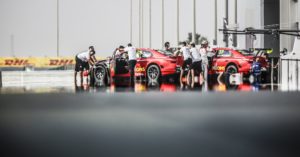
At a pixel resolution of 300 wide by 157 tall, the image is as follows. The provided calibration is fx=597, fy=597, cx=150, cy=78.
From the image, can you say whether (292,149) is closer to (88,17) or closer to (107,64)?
(88,17)

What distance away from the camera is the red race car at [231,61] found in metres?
16.3

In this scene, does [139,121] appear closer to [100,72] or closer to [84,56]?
[84,56]

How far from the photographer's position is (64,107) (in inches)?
177

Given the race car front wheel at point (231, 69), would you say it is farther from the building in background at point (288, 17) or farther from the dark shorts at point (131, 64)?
the building in background at point (288, 17)

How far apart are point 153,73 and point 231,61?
297 cm

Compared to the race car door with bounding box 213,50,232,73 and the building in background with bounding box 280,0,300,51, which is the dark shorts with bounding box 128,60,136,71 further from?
the building in background with bounding box 280,0,300,51

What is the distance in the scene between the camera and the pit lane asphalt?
178 inches

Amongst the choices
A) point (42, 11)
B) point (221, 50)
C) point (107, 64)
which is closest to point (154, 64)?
point (107, 64)

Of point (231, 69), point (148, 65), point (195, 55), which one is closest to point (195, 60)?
point (195, 55)

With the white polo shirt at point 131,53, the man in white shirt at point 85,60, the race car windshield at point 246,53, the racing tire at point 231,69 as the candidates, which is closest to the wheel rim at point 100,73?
the man in white shirt at point 85,60

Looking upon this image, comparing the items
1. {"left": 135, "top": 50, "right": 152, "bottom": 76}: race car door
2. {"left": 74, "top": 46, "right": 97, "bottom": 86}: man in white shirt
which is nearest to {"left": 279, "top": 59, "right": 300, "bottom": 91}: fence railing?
{"left": 135, "top": 50, "right": 152, "bottom": 76}: race car door

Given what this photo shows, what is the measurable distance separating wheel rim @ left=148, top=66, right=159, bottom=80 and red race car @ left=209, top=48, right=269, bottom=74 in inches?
70.8

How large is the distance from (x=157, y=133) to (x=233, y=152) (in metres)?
0.81

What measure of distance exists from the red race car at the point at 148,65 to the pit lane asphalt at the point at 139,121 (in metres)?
8.73
